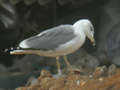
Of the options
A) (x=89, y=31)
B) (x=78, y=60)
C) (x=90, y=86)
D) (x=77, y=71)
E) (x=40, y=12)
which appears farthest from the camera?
(x=40, y=12)

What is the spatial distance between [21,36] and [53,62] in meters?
0.52

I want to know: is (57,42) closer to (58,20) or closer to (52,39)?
(52,39)

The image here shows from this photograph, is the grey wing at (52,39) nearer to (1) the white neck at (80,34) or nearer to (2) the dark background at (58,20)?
(1) the white neck at (80,34)

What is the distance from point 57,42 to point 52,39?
0.03 metres

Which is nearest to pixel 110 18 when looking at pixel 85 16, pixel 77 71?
pixel 85 16

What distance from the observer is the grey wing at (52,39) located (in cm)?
160

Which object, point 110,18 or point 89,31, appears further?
point 110,18

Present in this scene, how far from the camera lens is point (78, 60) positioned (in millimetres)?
3297

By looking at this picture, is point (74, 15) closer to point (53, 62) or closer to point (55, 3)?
point (55, 3)

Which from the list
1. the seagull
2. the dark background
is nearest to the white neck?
the seagull

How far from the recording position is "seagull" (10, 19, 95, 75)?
1591 mm

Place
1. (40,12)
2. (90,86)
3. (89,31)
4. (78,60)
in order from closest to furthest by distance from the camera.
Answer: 1. (90,86)
2. (89,31)
3. (78,60)
4. (40,12)

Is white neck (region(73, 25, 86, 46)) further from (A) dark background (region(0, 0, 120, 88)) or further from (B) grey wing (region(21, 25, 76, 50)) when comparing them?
(A) dark background (region(0, 0, 120, 88))

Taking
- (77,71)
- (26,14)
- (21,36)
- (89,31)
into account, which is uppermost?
(26,14)
